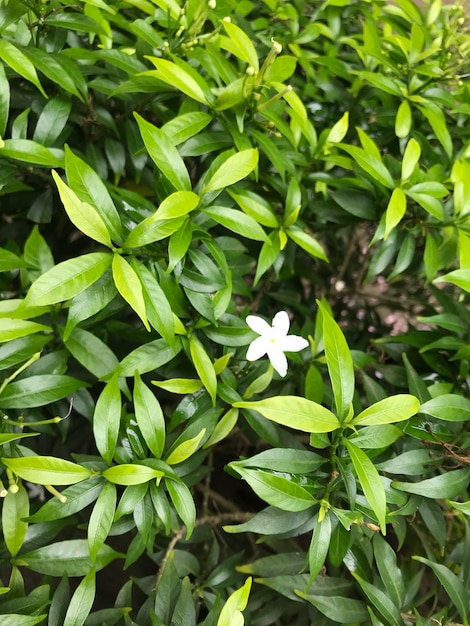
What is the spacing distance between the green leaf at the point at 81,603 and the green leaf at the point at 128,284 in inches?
15.2

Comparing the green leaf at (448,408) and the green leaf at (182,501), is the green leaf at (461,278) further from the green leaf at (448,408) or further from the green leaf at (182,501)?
the green leaf at (182,501)

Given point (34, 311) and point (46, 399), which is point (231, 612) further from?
point (34, 311)

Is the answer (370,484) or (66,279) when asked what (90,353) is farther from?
(370,484)

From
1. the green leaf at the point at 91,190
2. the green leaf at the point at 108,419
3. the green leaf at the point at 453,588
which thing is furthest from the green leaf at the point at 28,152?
the green leaf at the point at 453,588

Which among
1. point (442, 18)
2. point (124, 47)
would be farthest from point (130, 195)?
point (442, 18)

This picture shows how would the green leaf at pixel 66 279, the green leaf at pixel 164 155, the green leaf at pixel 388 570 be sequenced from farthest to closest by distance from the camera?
the green leaf at pixel 388 570
the green leaf at pixel 164 155
the green leaf at pixel 66 279

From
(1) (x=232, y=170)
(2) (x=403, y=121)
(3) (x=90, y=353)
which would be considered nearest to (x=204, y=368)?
(3) (x=90, y=353)

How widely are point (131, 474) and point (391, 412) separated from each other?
1.18 feet

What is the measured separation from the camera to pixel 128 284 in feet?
2.07

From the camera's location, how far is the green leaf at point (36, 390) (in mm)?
738

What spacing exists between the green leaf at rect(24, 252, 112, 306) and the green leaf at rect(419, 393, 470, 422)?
1.62 feet

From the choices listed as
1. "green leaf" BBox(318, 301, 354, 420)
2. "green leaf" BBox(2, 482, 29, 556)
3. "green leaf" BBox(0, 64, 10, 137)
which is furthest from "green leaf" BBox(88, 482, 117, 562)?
"green leaf" BBox(0, 64, 10, 137)

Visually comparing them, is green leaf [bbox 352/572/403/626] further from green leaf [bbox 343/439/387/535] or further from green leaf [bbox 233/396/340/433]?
green leaf [bbox 233/396/340/433]

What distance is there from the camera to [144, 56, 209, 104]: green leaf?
75 cm
